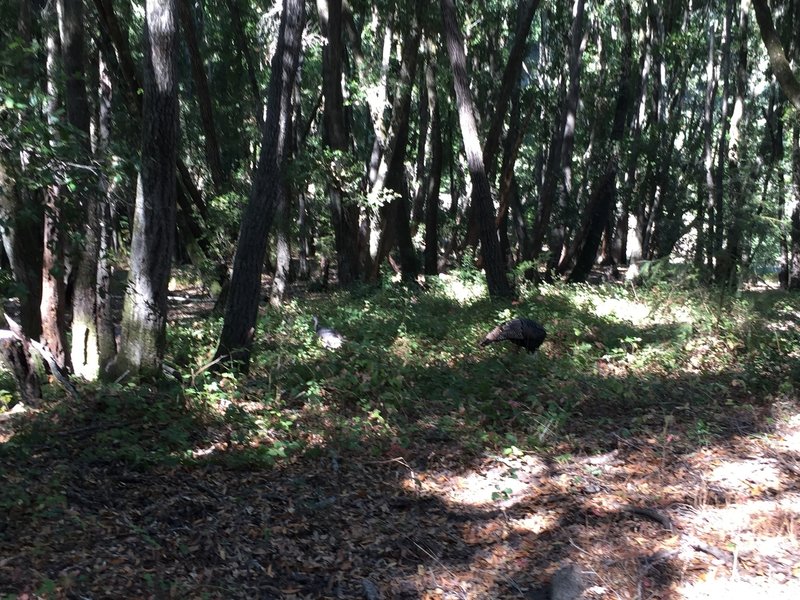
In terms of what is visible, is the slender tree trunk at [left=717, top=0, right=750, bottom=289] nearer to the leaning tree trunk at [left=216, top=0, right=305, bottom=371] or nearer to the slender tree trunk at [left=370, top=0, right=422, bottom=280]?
the slender tree trunk at [left=370, top=0, right=422, bottom=280]

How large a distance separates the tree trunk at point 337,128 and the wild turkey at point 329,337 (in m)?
4.89

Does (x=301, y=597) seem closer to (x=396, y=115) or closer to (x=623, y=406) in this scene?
(x=623, y=406)

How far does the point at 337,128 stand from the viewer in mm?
16109

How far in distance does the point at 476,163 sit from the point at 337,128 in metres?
4.13

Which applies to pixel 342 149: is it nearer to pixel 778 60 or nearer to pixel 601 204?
pixel 601 204

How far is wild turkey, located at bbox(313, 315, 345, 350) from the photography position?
34.9ft

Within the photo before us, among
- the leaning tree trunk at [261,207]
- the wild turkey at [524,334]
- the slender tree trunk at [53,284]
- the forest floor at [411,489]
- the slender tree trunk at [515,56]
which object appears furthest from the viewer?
the slender tree trunk at [515,56]

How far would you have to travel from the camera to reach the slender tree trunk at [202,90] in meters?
14.3

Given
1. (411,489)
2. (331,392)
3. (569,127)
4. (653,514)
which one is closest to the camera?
(653,514)

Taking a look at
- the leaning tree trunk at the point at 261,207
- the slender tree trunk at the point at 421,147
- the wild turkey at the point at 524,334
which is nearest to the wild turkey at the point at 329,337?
the leaning tree trunk at the point at 261,207

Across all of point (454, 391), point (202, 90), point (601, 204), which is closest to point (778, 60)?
point (454, 391)

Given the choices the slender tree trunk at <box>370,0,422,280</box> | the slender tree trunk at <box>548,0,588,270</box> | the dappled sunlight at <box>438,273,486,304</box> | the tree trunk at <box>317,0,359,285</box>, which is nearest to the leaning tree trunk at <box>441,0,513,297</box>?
the dappled sunlight at <box>438,273,486,304</box>

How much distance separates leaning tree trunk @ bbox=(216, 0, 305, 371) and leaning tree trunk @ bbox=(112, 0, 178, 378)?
1.44 meters

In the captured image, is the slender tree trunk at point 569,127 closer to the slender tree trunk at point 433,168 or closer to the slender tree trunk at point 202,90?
the slender tree trunk at point 433,168
